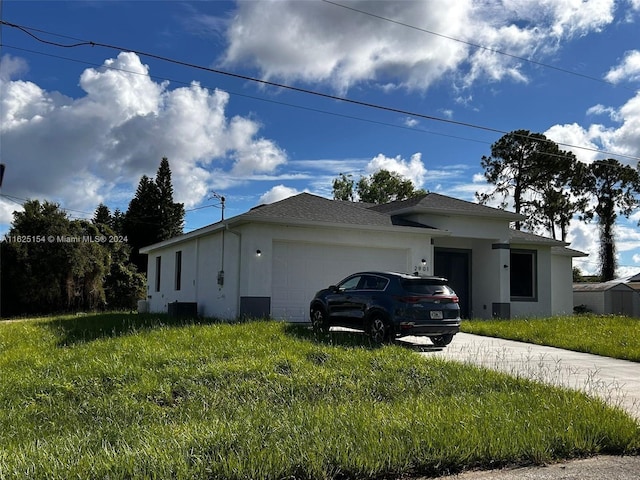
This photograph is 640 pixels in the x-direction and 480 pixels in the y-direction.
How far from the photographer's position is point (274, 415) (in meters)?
6.20

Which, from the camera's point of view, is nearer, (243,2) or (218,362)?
(218,362)

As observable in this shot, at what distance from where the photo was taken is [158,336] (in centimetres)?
1188

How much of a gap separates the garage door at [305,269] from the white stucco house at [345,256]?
3cm

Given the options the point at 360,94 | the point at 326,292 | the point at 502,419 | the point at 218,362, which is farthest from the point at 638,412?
the point at 360,94

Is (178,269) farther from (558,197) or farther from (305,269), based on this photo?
(558,197)

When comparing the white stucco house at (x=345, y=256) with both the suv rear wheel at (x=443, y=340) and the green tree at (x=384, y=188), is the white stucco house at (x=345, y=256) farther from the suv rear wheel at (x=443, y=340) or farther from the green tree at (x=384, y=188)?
the green tree at (x=384, y=188)

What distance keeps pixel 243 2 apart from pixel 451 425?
10.4 m

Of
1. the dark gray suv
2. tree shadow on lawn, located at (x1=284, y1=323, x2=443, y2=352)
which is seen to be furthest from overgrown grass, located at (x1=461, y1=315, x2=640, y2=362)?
tree shadow on lawn, located at (x1=284, y1=323, x2=443, y2=352)

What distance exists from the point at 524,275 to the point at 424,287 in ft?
41.1

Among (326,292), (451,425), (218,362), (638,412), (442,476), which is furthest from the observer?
(326,292)

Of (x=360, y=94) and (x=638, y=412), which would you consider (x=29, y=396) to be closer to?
(x=638, y=412)

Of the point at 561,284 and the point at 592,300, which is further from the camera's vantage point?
the point at 592,300

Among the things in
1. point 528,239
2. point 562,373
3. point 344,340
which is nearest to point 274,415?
point 344,340

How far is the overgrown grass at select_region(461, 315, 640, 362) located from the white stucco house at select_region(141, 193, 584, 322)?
3270mm
